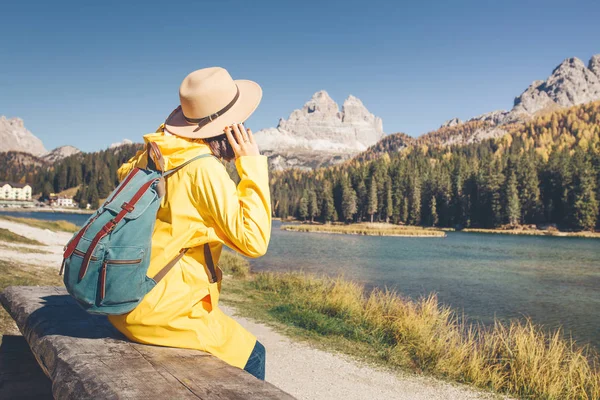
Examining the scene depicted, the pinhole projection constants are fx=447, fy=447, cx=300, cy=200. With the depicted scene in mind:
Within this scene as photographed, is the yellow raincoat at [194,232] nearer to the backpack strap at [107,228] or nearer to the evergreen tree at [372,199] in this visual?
the backpack strap at [107,228]

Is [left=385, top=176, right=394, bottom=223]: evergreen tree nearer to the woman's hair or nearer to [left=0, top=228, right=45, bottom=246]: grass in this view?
[left=0, top=228, right=45, bottom=246]: grass

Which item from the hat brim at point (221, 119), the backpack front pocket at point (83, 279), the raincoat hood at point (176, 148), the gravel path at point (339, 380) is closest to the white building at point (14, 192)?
the gravel path at point (339, 380)

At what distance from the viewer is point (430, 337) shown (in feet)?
28.1

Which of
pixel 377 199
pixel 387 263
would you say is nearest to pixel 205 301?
pixel 387 263

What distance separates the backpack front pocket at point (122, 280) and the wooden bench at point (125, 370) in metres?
0.41

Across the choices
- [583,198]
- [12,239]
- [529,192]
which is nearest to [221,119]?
[12,239]

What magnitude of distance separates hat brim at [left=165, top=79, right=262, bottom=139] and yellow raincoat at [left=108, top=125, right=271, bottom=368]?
97mm

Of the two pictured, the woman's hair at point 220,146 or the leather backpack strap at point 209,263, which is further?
the woman's hair at point 220,146

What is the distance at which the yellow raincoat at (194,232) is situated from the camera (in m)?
2.40

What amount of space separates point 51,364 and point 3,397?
1214mm

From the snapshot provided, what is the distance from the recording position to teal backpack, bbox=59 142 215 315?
2.21 metres

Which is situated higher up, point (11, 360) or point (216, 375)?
point (216, 375)

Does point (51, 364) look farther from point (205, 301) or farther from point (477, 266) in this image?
point (477, 266)

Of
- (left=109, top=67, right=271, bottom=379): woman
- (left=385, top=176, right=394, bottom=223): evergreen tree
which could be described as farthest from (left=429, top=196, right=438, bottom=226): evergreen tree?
(left=109, top=67, right=271, bottom=379): woman
